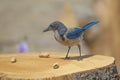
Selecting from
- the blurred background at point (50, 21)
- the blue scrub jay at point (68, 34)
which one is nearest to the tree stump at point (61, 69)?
the blue scrub jay at point (68, 34)

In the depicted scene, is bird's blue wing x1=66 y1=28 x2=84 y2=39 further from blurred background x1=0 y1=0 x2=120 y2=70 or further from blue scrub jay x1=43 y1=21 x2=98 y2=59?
blurred background x1=0 y1=0 x2=120 y2=70

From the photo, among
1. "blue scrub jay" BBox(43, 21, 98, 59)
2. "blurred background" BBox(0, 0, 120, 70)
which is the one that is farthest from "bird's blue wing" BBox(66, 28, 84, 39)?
"blurred background" BBox(0, 0, 120, 70)

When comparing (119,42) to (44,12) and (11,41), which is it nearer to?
(11,41)

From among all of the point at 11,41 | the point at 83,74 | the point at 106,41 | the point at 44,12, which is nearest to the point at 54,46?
the point at 11,41

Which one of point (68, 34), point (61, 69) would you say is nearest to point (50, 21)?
point (68, 34)

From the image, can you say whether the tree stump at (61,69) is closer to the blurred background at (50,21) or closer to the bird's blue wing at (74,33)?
the bird's blue wing at (74,33)
